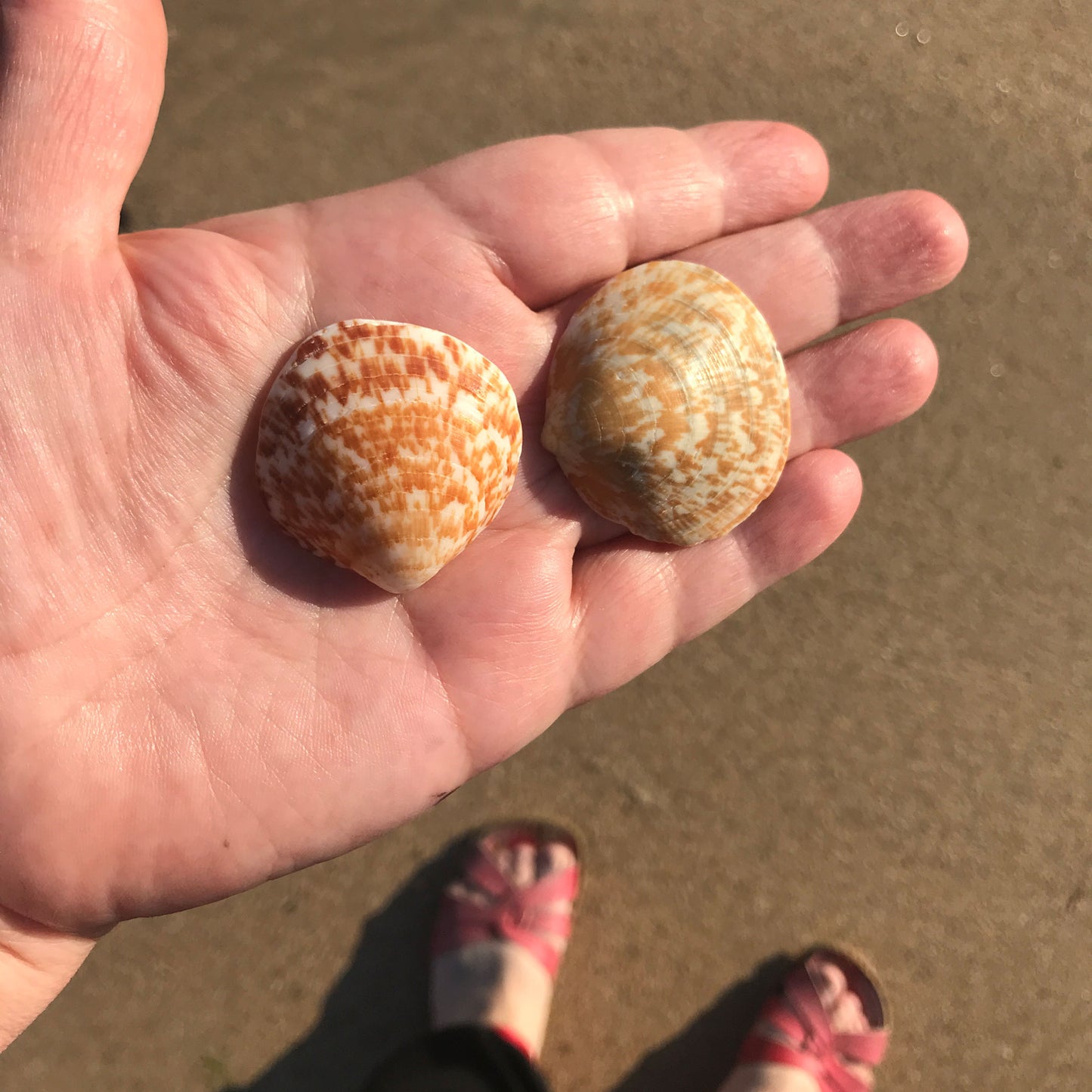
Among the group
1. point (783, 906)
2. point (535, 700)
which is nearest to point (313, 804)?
point (535, 700)

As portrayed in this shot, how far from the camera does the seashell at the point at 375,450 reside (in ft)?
5.47

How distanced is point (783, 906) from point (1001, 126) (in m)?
2.33

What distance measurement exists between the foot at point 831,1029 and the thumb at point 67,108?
245 centimetres

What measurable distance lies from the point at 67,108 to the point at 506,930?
218cm

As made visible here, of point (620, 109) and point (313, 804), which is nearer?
point (313, 804)

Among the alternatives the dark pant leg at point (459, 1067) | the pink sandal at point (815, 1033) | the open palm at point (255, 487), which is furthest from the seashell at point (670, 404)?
the dark pant leg at point (459, 1067)

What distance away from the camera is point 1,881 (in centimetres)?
151

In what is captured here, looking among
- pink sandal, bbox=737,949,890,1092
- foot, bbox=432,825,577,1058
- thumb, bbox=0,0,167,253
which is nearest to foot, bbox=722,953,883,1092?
pink sandal, bbox=737,949,890,1092

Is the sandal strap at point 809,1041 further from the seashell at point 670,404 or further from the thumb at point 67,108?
the thumb at point 67,108

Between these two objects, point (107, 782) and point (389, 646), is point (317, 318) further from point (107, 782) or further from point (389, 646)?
point (107, 782)

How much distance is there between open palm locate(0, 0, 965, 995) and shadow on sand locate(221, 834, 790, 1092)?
0.80 meters

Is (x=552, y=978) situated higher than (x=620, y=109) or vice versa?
(x=620, y=109)

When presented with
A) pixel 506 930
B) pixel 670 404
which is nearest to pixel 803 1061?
pixel 506 930

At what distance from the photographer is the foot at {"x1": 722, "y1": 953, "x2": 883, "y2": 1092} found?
92.2 inches
